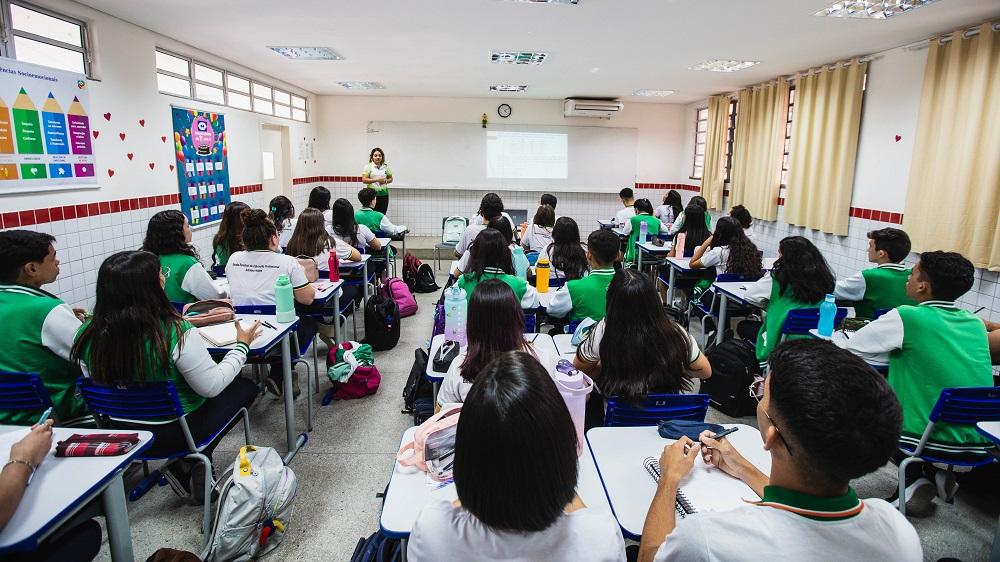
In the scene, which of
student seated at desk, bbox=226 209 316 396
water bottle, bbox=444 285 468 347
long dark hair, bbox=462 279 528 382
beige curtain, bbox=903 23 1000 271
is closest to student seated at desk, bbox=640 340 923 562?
long dark hair, bbox=462 279 528 382

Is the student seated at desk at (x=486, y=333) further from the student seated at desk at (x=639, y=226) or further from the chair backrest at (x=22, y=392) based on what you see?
the student seated at desk at (x=639, y=226)

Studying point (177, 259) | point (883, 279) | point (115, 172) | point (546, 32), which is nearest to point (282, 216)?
point (115, 172)

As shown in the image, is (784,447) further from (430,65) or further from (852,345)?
(430,65)

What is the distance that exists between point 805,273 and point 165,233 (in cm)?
390

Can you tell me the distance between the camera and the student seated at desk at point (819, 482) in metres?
0.94

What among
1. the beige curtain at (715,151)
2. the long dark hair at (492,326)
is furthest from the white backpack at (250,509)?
the beige curtain at (715,151)

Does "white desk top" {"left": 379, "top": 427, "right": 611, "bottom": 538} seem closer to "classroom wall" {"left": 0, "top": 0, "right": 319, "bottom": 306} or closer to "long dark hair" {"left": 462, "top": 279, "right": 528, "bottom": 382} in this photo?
"long dark hair" {"left": 462, "top": 279, "right": 528, "bottom": 382}

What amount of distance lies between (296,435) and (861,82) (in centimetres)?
632

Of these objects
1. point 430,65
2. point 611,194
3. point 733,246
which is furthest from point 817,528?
point 611,194

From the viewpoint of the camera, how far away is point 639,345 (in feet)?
6.64

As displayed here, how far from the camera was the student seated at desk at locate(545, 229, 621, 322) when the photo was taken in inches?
123

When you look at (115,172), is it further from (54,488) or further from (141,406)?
(54,488)

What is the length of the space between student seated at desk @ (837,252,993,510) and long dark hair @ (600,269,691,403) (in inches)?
41.5

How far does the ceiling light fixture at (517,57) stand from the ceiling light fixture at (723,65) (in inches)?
74.5
